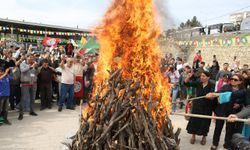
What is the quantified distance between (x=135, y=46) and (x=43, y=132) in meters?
4.15

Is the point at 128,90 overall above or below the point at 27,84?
above

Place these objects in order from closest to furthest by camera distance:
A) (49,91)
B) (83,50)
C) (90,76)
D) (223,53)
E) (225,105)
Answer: (225,105) < (49,91) < (90,76) < (83,50) < (223,53)

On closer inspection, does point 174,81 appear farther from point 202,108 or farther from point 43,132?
point 43,132

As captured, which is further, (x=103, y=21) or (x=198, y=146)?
(x=198, y=146)

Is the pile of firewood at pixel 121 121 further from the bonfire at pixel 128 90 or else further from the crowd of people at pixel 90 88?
the crowd of people at pixel 90 88

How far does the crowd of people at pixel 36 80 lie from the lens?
842cm

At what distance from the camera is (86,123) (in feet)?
15.7

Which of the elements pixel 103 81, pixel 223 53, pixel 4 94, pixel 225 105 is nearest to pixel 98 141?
pixel 103 81

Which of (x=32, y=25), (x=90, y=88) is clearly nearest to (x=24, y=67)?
(x=90, y=88)

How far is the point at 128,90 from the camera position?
184 inches

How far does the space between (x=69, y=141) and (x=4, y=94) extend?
3191 millimetres

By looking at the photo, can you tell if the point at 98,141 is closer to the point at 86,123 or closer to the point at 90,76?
the point at 86,123

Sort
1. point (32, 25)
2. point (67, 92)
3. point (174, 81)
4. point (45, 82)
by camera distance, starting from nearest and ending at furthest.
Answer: point (45, 82) < point (67, 92) < point (174, 81) < point (32, 25)

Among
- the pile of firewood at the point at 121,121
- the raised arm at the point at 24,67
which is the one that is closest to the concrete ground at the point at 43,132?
the raised arm at the point at 24,67
